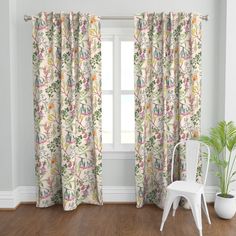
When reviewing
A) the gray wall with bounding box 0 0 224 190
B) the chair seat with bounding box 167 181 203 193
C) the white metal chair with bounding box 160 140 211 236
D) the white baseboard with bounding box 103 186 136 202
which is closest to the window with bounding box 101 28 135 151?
the gray wall with bounding box 0 0 224 190

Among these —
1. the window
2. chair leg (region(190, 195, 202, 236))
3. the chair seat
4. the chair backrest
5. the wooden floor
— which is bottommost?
the wooden floor

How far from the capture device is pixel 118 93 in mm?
3838

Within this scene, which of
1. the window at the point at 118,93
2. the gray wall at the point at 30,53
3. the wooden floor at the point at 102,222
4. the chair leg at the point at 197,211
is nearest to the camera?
the chair leg at the point at 197,211

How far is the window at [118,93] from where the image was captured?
380 cm

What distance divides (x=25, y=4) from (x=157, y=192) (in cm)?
291

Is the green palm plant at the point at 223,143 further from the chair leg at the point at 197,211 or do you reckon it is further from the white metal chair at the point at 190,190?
the chair leg at the point at 197,211

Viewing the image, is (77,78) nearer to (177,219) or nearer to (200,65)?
(200,65)

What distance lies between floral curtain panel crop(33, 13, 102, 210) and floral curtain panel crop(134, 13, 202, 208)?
1.65 feet

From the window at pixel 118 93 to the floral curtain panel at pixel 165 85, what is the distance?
35 centimetres

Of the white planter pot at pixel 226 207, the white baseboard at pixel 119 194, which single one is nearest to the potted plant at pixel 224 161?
the white planter pot at pixel 226 207

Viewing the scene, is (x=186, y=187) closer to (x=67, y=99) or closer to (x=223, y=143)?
(x=223, y=143)

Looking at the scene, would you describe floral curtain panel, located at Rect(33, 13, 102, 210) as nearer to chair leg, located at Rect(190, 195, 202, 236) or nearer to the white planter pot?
chair leg, located at Rect(190, 195, 202, 236)

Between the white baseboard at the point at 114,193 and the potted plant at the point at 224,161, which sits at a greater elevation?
the potted plant at the point at 224,161

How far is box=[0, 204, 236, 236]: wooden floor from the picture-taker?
2.97m
